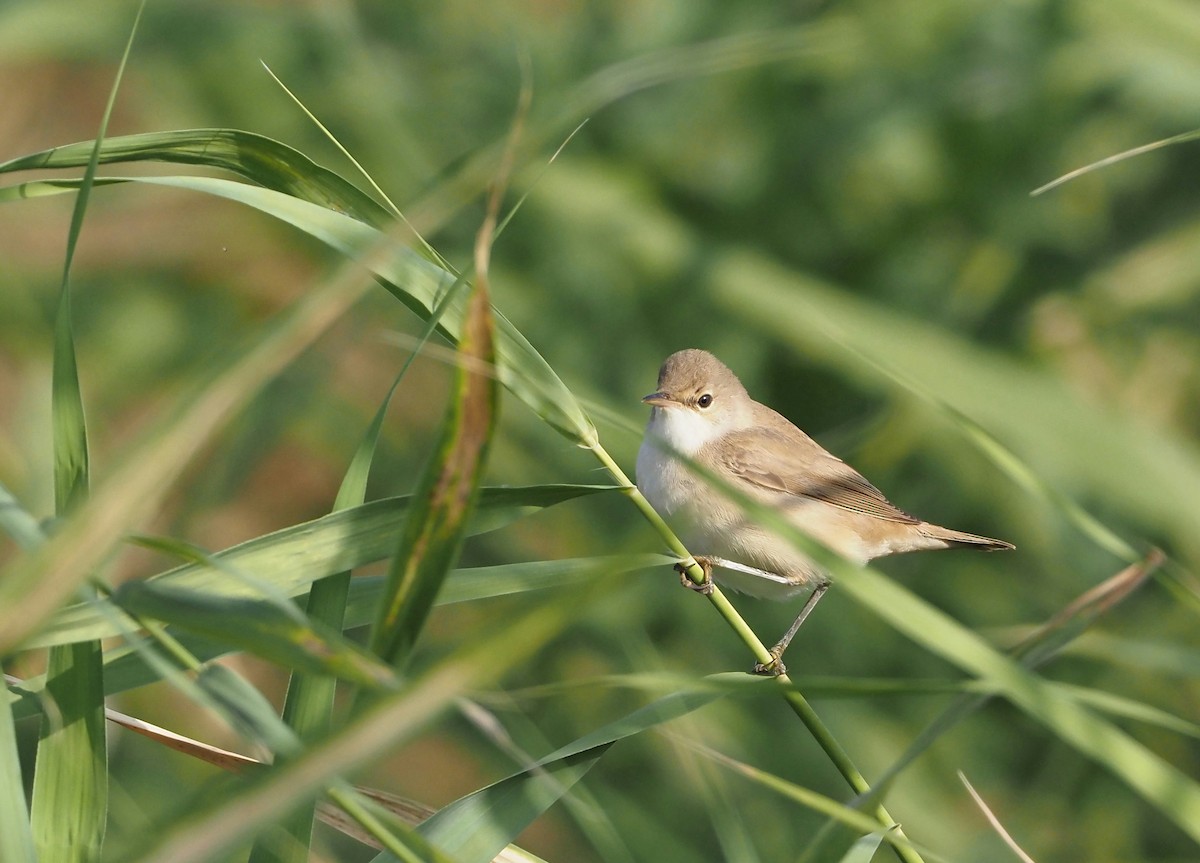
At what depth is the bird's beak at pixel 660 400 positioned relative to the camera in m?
2.94

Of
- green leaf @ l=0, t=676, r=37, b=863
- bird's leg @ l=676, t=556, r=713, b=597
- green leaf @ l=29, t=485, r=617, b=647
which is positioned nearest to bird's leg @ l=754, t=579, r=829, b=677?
bird's leg @ l=676, t=556, r=713, b=597

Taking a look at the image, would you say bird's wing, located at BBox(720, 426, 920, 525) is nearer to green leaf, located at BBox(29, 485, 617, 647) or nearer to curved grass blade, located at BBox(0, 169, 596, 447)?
curved grass blade, located at BBox(0, 169, 596, 447)

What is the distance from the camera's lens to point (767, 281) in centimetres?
390

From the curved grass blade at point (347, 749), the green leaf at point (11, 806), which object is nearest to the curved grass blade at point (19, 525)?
the green leaf at point (11, 806)

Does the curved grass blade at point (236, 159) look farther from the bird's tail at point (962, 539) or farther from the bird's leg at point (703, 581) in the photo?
the bird's tail at point (962, 539)

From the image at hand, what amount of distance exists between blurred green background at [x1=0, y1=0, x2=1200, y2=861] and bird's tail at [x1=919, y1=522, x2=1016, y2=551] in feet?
2.88

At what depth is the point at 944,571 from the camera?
484cm

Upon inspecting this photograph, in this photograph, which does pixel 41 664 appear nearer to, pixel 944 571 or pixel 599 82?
pixel 944 571

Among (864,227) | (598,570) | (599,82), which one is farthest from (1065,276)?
(598,570)

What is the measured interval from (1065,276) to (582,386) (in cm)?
201

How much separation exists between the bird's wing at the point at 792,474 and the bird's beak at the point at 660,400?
225 mm

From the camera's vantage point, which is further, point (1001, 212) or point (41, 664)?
point (41, 664)

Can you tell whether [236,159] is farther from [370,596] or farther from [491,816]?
[491,816]

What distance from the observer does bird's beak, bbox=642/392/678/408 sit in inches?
116
